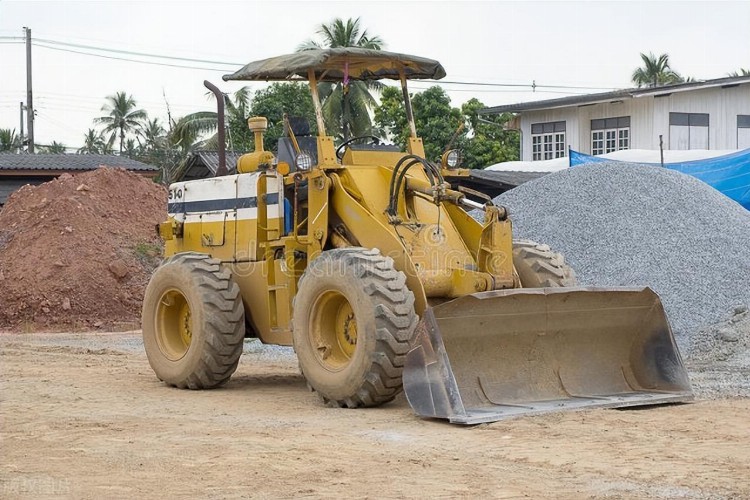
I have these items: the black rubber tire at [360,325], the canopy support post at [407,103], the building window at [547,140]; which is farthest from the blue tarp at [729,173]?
the building window at [547,140]

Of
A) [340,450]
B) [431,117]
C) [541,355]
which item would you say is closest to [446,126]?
[431,117]

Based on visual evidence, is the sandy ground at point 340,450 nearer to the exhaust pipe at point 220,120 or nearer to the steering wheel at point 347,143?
the steering wheel at point 347,143

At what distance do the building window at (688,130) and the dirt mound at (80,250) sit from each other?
19.0 meters

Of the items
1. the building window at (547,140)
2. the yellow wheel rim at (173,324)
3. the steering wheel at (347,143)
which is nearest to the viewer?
the steering wheel at (347,143)

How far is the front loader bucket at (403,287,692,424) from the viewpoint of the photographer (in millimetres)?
8844

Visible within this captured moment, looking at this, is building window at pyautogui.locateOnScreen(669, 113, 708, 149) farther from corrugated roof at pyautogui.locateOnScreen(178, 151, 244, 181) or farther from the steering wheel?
the steering wheel

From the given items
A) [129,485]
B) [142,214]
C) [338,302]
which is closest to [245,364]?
[338,302]

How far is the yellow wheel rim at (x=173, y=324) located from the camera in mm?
11883

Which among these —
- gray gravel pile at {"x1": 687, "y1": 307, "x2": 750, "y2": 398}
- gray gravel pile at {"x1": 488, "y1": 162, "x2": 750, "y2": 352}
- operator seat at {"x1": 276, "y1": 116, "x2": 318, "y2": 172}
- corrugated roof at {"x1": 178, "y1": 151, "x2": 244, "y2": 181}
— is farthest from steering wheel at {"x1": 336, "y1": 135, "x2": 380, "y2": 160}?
corrugated roof at {"x1": 178, "y1": 151, "x2": 244, "y2": 181}

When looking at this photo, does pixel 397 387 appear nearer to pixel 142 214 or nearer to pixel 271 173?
pixel 271 173

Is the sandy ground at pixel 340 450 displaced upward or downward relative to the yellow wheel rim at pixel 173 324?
downward

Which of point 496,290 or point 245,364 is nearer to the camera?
point 496,290

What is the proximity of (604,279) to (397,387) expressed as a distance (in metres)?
6.51

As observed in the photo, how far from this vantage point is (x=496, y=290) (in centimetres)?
984
